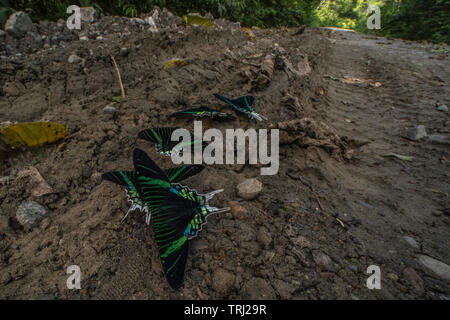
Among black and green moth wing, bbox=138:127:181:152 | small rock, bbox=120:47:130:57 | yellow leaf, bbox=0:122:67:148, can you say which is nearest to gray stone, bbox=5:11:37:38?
small rock, bbox=120:47:130:57

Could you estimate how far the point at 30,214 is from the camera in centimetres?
108

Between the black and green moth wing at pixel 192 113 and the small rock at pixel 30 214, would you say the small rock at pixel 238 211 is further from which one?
the small rock at pixel 30 214

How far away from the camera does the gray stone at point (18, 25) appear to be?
2.29 metres

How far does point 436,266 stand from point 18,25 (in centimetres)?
383

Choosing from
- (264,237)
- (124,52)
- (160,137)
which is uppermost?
(124,52)

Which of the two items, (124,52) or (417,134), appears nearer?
(417,134)

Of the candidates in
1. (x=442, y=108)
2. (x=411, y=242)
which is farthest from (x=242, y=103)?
(x=442, y=108)

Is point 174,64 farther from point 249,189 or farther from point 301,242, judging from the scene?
point 301,242

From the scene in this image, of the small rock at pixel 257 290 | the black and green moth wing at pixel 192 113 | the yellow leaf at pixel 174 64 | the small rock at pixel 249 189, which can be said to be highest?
the yellow leaf at pixel 174 64

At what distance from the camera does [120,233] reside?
3.39ft

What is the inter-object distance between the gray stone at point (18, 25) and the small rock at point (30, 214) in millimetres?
2228

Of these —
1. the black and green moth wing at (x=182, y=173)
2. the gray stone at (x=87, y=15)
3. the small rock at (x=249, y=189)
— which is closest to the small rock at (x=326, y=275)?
the small rock at (x=249, y=189)

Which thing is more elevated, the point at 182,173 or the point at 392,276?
the point at 182,173
